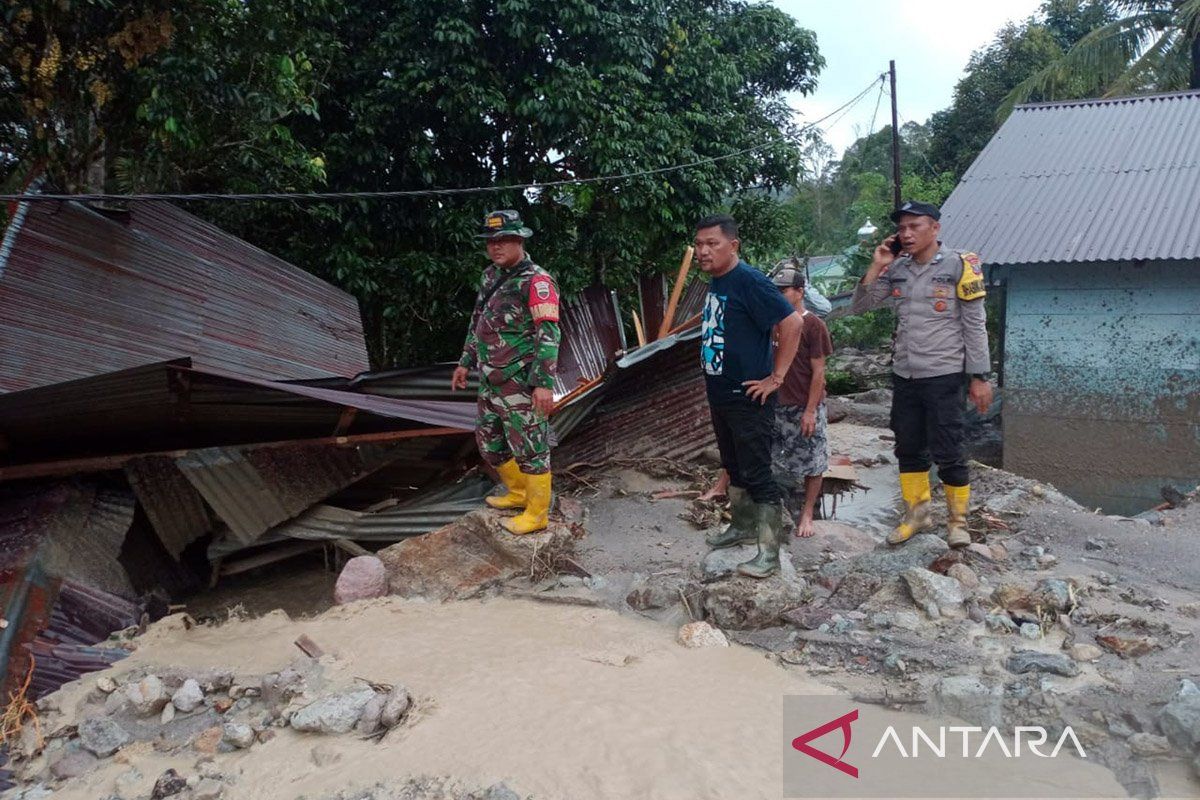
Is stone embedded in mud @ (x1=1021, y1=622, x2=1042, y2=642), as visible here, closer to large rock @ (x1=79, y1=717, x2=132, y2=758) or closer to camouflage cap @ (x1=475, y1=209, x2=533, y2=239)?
camouflage cap @ (x1=475, y1=209, x2=533, y2=239)

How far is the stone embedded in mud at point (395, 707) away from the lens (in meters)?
2.77

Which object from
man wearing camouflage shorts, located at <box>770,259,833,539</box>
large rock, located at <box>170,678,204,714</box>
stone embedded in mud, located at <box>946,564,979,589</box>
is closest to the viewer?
large rock, located at <box>170,678,204,714</box>

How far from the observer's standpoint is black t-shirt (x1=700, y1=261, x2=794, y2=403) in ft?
11.1

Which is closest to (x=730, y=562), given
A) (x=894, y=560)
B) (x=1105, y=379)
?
(x=894, y=560)

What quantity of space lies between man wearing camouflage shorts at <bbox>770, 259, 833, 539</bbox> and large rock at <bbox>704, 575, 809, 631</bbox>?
4.01ft

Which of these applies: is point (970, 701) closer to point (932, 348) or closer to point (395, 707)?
point (932, 348)

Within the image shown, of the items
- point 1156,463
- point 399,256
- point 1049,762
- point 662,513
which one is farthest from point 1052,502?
point 399,256

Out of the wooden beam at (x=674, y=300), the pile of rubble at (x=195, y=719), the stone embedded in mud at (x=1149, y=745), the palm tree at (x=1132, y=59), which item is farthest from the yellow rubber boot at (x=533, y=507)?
the palm tree at (x=1132, y=59)

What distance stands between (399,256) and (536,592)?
14.4 ft

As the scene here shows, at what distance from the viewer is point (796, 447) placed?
189 inches

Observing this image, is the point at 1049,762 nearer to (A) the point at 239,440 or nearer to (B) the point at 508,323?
(B) the point at 508,323

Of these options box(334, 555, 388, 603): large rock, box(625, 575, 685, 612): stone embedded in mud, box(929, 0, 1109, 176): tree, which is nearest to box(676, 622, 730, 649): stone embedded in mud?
box(625, 575, 685, 612): stone embedded in mud

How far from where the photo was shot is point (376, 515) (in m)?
4.49

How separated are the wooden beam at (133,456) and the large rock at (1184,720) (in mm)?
3300
